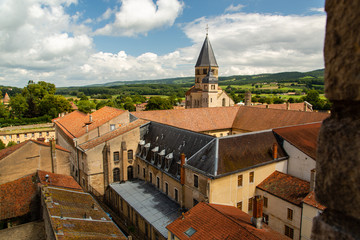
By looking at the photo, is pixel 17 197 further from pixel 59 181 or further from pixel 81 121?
pixel 81 121

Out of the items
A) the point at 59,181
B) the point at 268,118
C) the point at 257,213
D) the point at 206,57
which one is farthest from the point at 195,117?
the point at 257,213

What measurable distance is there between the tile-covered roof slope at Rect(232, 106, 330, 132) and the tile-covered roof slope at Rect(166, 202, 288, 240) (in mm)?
22047

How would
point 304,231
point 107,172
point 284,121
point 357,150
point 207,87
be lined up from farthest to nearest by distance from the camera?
point 207,87, point 284,121, point 107,172, point 304,231, point 357,150

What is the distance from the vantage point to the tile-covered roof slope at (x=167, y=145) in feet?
80.6

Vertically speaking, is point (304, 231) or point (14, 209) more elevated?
point (14, 209)

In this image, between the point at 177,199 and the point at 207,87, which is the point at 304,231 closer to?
the point at 177,199

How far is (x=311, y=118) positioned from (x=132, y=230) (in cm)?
2793

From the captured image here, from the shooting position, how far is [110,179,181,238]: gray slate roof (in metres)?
21.4

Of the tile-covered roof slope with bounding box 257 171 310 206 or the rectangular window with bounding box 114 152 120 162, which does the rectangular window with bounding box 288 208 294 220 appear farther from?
the rectangular window with bounding box 114 152 120 162

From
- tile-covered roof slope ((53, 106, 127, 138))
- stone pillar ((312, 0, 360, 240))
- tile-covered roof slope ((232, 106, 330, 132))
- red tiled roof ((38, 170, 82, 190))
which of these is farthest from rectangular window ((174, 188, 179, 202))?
stone pillar ((312, 0, 360, 240))

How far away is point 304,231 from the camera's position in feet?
61.1

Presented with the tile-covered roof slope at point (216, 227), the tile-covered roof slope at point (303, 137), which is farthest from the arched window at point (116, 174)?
the tile-covered roof slope at point (303, 137)

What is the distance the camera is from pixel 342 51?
1867mm

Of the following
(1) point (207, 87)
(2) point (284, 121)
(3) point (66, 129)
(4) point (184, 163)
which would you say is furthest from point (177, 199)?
(1) point (207, 87)
